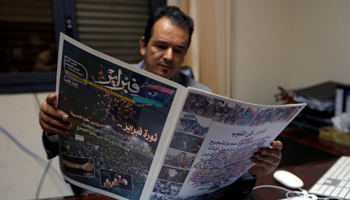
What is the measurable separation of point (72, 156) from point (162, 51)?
0.58m

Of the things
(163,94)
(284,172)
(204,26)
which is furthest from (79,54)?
(204,26)

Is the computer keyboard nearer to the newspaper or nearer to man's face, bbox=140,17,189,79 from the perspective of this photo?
the newspaper

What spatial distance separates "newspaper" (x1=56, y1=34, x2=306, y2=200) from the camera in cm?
43

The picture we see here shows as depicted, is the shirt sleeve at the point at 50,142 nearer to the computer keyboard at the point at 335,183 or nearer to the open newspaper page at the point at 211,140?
the open newspaper page at the point at 211,140

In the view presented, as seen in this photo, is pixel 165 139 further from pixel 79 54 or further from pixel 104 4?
pixel 104 4

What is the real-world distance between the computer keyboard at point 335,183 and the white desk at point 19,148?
153 centimetres

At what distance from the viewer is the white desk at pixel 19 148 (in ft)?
4.60

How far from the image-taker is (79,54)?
0.46 meters

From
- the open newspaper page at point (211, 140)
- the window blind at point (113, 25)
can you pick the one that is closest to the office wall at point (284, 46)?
the window blind at point (113, 25)

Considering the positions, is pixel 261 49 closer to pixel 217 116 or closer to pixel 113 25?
pixel 113 25

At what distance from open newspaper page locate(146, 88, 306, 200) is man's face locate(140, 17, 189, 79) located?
0.55 metres

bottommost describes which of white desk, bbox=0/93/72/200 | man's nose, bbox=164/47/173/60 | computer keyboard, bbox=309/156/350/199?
white desk, bbox=0/93/72/200

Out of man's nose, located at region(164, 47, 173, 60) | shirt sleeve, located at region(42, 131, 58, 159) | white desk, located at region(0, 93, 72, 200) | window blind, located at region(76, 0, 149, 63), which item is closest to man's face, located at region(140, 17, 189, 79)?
man's nose, located at region(164, 47, 173, 60)

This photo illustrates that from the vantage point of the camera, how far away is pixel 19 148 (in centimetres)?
143
